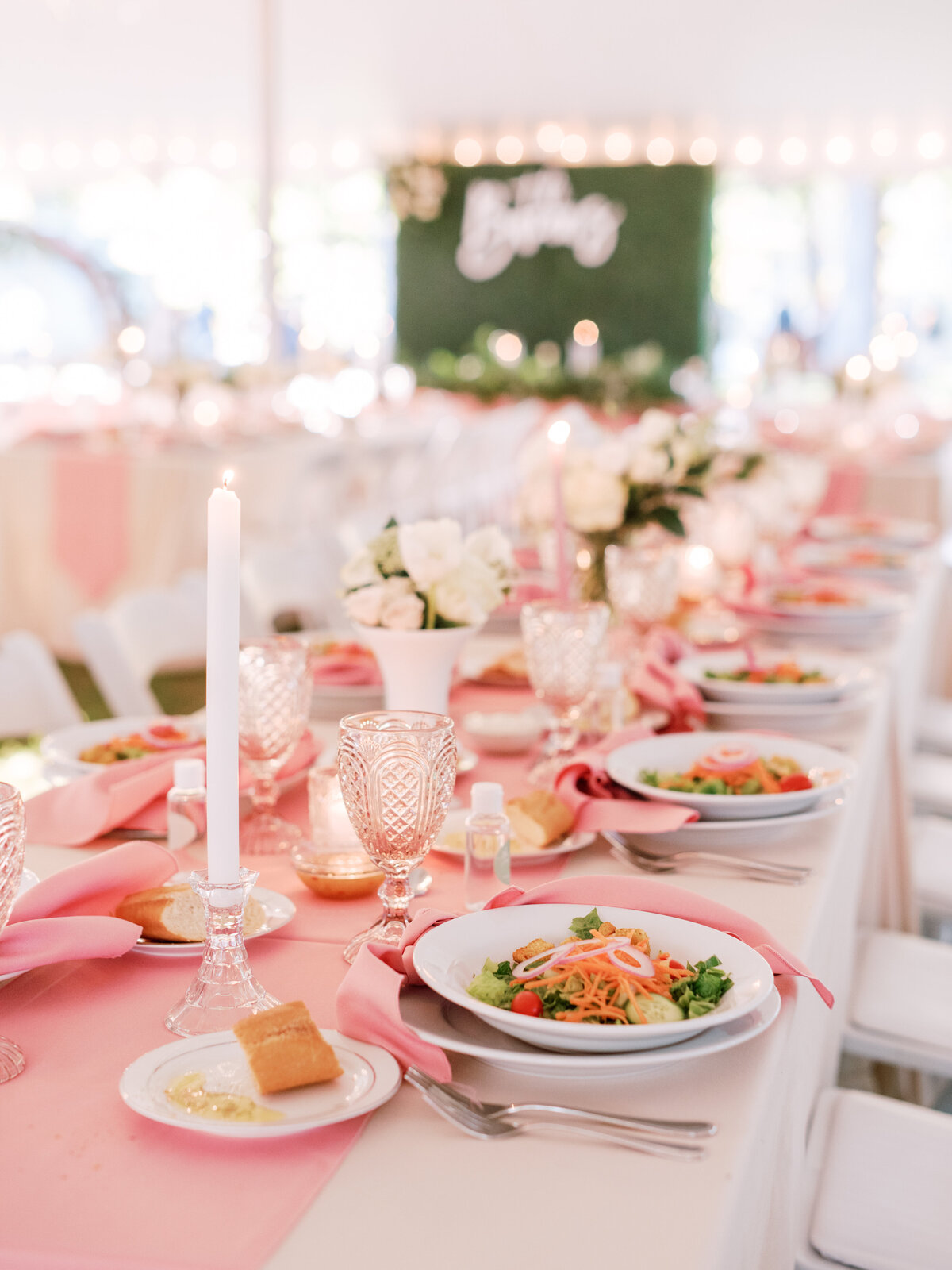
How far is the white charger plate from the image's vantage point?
3.24 feet

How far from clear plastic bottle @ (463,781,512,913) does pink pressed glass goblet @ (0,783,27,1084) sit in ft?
1.21

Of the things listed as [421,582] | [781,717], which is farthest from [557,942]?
[781,717]

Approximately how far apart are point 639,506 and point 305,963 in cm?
129

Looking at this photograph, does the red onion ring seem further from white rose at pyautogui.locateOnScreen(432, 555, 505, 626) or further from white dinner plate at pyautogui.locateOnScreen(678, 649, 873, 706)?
white dinner plate at pyautogui.locateOnScreen(678, 649, 873, 706)

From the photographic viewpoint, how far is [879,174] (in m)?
12.4

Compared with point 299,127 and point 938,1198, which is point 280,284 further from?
point 938,1198

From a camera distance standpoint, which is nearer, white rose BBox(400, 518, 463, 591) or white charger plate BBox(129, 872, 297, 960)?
white charger plate BBox(129, 872, 297, 960)

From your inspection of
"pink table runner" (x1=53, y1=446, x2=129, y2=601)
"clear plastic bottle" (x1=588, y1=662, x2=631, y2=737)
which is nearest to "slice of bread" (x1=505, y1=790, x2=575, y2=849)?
"clear plastic bottle" (x1=588, y1=662, x2=631, y2=737)

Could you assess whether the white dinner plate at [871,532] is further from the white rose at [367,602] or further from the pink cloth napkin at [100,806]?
the pink cloth napkin at [100,806]

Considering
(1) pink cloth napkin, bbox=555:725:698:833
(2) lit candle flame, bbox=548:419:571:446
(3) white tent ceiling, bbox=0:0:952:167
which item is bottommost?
(1) pink cloth napkin, bbox=555:725:698:833

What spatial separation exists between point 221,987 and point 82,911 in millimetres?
209

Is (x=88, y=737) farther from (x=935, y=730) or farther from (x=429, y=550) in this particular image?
(x=935, y=730)

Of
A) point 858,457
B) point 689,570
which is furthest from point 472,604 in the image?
point 858,457

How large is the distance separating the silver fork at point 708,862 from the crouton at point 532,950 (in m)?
0.32
